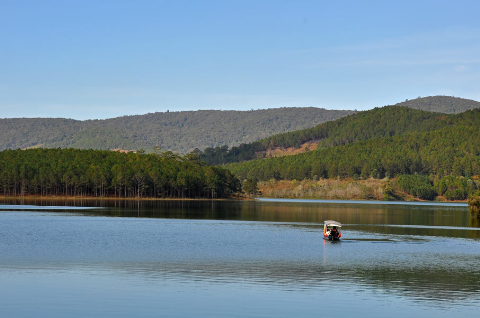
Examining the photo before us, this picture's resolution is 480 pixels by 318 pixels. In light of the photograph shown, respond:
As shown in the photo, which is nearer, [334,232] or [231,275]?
[231,275]

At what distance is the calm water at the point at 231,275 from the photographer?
123ft

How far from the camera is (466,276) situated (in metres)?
52.2

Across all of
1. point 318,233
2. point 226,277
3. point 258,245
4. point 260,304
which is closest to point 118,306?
point 260,304

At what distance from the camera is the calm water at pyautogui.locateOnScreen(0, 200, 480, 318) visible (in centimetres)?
3753

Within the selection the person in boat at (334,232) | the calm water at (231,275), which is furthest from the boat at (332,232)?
the calm water at (231,275)

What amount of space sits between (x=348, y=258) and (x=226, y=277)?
20137 mm

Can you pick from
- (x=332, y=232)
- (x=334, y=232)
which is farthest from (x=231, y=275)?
(x=334, y=232)

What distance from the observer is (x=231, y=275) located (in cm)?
4950

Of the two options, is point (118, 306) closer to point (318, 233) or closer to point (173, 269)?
point (173, 269)

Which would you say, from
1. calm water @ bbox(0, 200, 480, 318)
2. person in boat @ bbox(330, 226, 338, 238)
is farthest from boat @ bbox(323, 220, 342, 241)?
calm water @ bbox(0, 200, 480, 318)

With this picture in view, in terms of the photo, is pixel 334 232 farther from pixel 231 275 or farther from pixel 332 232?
pixel 231 275

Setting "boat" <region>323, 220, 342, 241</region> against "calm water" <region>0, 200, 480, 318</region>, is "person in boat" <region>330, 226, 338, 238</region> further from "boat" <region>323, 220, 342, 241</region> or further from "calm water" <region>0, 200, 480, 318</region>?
"calm water" <region>0, 200, 480, 318</region>

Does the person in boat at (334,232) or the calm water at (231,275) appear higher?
the person in boat at (334,232)

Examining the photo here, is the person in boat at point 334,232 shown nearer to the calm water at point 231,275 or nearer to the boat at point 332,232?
the boat at point 332,232
